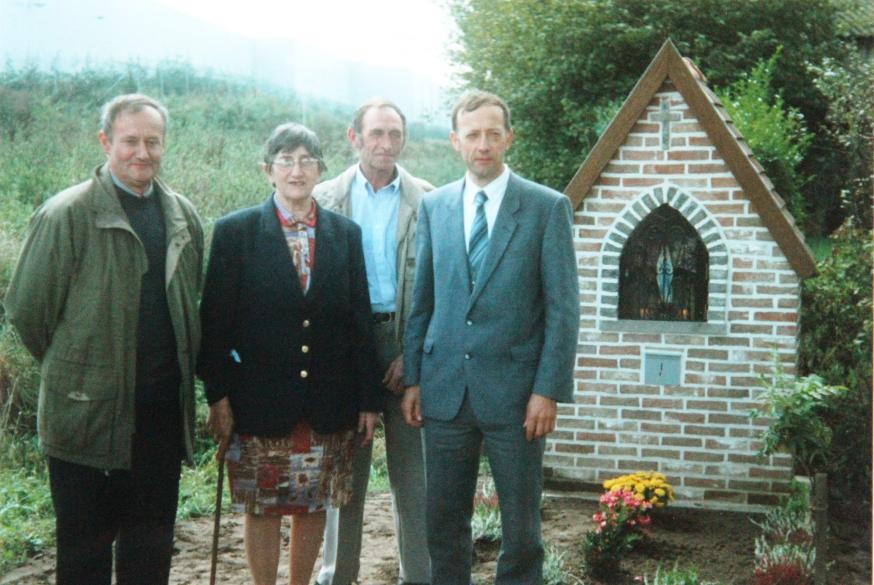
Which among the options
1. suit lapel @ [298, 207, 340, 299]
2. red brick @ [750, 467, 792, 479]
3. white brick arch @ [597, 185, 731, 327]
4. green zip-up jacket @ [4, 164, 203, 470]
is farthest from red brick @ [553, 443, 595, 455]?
green zip-up jacket @ [4, 164, 203, 470]

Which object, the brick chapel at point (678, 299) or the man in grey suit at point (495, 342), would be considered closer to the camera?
the man in grey suit at point (495, 342)

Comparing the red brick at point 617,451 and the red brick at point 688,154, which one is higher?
the red brick at point 688,154

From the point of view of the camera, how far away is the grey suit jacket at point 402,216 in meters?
4.04

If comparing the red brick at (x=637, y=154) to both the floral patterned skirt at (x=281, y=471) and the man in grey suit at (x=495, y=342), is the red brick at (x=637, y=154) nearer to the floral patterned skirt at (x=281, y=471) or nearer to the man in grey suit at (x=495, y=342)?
the man in grey suit at (x=495, y=342)

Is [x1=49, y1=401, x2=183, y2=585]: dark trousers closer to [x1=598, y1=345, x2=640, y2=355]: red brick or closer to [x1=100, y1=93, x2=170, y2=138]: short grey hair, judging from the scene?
[x1=100, y1=93, x2=170, y2=138]: short grey hair

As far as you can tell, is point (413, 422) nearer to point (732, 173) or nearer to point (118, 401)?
point (118, 401)

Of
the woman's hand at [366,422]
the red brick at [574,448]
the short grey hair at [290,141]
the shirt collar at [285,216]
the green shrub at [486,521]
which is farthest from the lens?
the red brick at [574,448]

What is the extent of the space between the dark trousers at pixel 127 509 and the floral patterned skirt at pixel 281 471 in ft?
0.74

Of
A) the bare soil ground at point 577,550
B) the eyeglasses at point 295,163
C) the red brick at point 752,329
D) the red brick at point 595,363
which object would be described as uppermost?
the eyeglasses at point 295,163

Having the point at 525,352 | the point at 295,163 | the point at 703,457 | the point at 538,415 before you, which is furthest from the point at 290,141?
the point at 703,457

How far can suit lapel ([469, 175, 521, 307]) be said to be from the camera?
11.2ft

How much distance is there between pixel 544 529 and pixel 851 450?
7.24 ft

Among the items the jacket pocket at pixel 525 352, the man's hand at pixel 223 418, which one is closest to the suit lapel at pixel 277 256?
the man's hand at pixel 223 418

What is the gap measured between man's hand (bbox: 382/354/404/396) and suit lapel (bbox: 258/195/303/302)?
617 millimetres
